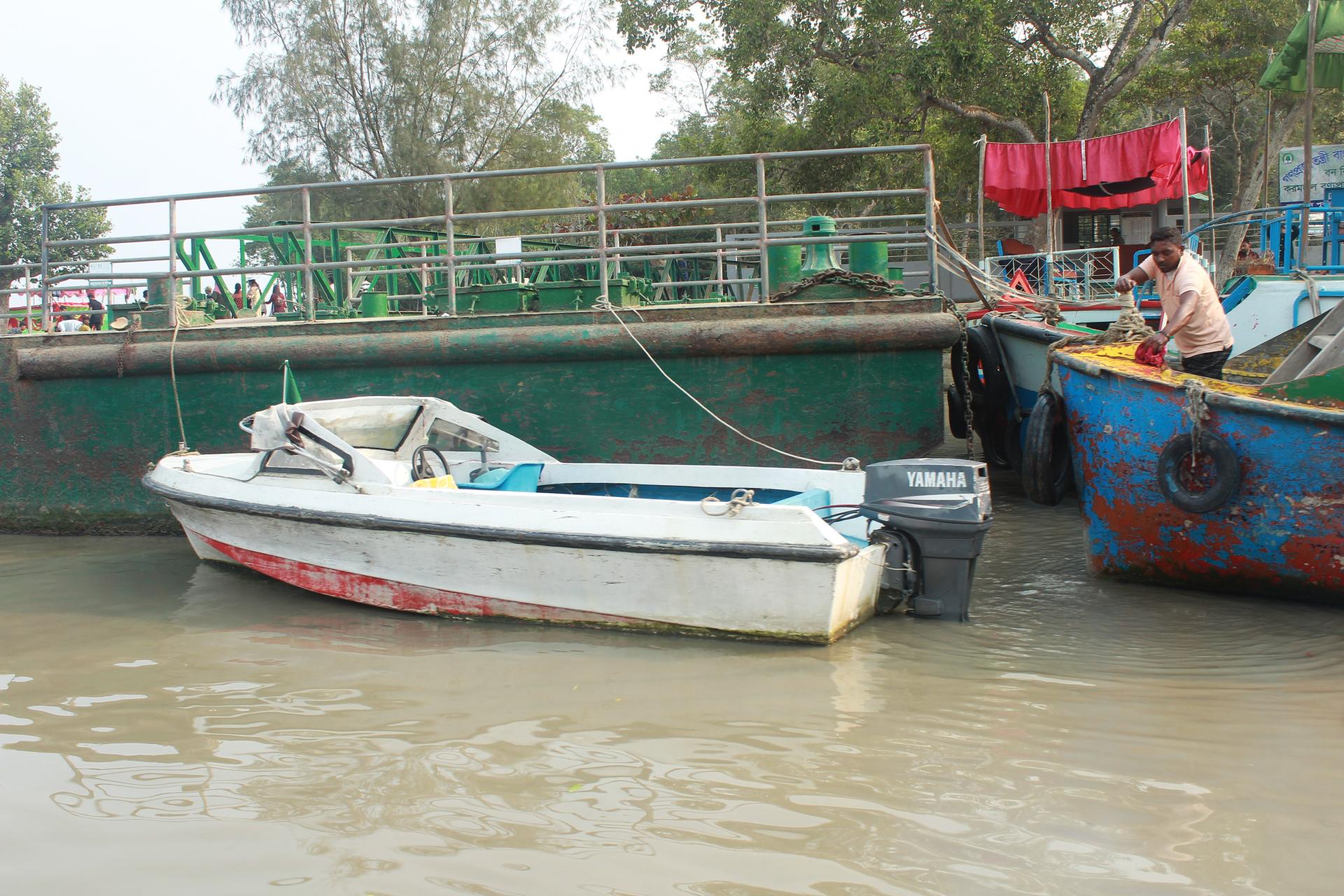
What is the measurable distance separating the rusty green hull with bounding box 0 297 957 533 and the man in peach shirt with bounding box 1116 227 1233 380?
52.1 inches

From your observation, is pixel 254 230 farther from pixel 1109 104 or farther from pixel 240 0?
pixel 1109 104

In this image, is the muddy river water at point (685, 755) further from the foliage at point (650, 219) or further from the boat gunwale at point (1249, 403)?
the foliage at point (650, 219)

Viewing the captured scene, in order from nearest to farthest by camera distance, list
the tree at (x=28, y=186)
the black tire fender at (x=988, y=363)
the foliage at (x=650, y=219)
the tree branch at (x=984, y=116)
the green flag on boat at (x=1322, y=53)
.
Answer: the black tire fender at (x=988, y=363)
the green flag on boat at (x=1322, y=53)
the foliage at (x=650, y=219)
the tree branch at (x=984, y=116)
the tree at (x=28, y=186)

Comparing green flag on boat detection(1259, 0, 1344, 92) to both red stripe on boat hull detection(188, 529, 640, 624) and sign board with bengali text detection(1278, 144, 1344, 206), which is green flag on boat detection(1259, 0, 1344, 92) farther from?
red stripe on boat hull detection(188, 529, 640, 624)

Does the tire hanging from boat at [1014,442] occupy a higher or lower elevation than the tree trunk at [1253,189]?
lower

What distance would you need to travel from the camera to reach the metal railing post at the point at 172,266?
7785mm

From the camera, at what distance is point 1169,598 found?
534 cm

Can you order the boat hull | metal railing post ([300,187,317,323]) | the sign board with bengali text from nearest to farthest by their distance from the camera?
the boat hull → metal railing post ([300,187,317,323]) → the sign board with bengali text

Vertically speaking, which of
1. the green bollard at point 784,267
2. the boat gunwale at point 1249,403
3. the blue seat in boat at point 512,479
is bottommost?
the blue seat in boat at point 512,479

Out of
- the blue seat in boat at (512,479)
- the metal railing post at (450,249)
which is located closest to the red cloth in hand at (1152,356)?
the blue seat in boat at (512,479)

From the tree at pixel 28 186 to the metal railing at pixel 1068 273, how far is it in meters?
35.7

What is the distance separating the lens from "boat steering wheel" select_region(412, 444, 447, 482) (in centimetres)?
623

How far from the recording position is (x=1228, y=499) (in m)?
5.03

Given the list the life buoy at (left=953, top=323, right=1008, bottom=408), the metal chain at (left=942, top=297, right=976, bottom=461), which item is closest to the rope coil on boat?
the metal chain at (left=942, top=297, right=976, bottom=461)
